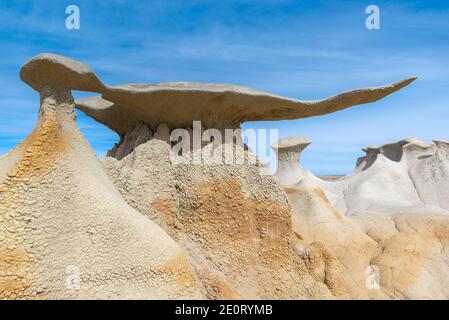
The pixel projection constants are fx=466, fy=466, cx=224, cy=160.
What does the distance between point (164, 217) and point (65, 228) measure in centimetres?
174

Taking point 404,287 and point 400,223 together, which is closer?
point 404,287

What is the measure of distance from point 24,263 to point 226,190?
2.73 metres

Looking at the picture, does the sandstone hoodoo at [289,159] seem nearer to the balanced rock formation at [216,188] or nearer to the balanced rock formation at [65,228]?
the balanced rock formation at [216,188]

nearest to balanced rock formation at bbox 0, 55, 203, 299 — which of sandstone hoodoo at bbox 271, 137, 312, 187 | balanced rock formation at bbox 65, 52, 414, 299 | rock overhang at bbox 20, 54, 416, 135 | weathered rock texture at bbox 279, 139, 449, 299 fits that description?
rock overhang at bbox 20, 54, 416, 135

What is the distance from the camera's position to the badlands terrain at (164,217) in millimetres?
4117

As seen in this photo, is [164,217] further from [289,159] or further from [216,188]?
[289,159]

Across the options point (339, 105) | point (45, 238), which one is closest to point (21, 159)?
point (45, 238)

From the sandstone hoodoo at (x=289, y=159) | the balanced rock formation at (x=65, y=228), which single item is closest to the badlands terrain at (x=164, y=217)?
the balanced rock formation at (x=65, y=228)

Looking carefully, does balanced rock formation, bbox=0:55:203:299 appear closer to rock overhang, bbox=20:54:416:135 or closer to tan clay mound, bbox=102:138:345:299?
rock overhang, bbox=20:54:416:135

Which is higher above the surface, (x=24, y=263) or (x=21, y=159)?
(x=21, y=159)

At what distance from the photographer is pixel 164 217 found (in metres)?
5.80

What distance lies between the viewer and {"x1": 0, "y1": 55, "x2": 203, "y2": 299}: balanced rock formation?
12.9ft
